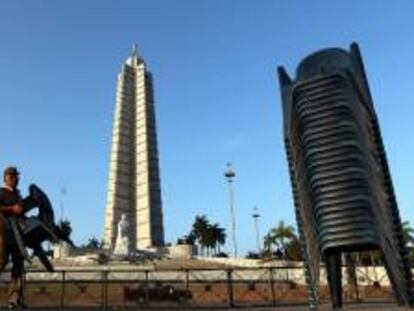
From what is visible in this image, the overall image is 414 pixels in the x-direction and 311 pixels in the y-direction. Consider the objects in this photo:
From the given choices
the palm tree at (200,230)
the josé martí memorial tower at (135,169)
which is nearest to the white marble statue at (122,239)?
the josé martí memorial tower at (135,169)

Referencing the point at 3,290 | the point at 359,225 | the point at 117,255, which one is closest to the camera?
the point at 359,225

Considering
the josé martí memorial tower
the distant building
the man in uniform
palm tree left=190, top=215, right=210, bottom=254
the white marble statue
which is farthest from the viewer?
palm tree left=190, top=215, right=210, bottom=254

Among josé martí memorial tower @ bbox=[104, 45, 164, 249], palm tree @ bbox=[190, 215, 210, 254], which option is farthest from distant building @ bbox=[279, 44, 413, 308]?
palm tree @ bbox=[190, 215, 210, 254]

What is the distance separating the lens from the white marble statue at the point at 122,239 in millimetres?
70500

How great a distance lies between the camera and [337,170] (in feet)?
39.9

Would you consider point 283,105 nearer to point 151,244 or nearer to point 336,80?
point 336,80

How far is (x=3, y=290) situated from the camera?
30328 mm

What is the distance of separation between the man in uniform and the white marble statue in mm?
59346

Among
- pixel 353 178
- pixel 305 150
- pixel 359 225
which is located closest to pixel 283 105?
pixel 305 150

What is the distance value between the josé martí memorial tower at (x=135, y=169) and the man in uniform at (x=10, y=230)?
207 ft

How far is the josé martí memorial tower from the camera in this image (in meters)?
75.9

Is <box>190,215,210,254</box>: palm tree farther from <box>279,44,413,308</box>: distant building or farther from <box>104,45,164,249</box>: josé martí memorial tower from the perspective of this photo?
<box>279,44,413,308</box>: distant building

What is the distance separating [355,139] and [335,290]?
3683mm

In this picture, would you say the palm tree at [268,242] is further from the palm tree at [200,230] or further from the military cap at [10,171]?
the military cap at [10,171]
